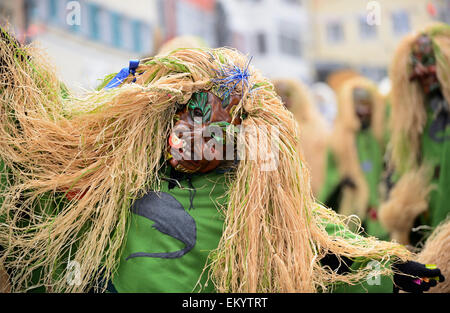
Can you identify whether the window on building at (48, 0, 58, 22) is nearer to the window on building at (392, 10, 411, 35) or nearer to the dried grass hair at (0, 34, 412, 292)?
the window on building at (392, 10, 411, 35)

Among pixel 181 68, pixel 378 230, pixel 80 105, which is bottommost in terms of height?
pixel 378 230

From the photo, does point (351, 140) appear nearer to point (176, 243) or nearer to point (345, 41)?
point (176, 243)

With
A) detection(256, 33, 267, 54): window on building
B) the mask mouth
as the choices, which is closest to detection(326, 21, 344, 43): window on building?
detection(256, 33, 267, 54): window on building

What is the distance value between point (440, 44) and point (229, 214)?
7.26 feet

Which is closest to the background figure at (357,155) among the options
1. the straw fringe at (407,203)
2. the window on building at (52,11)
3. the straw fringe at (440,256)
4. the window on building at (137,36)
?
the straw fringe at (407,203)

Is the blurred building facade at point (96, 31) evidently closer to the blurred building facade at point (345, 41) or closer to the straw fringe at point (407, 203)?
the straw fringe at point (407, 203)

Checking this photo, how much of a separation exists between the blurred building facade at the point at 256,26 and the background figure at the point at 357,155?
18.3 feet

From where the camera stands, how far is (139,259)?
169 cm

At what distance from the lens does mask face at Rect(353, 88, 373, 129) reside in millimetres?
5332

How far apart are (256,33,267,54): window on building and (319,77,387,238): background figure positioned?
10.3 meters

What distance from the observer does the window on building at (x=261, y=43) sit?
50.8 ft
